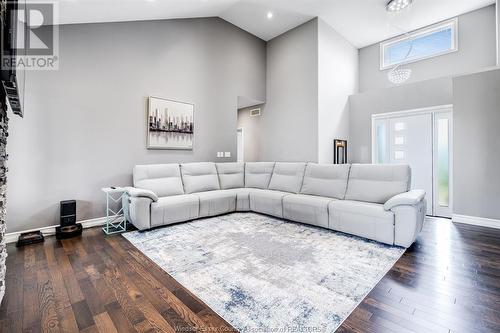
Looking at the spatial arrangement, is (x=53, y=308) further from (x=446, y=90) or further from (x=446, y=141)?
(x=446, y=90)

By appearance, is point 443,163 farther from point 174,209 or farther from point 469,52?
point 174,209

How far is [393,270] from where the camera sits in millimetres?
2223

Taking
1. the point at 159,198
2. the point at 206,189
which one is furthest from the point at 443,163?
the point at 159,198

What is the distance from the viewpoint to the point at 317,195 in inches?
156

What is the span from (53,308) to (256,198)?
3.19 m

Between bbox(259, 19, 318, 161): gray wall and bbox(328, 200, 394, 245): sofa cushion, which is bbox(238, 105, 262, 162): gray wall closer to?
bbox(259, 19, 318, 161): gray wall

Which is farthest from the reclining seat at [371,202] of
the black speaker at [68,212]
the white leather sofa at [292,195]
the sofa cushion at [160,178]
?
the black speaker at [68,212]

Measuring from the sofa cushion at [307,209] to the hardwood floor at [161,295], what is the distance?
1125 millimetres

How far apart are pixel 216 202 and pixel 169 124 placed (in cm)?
172

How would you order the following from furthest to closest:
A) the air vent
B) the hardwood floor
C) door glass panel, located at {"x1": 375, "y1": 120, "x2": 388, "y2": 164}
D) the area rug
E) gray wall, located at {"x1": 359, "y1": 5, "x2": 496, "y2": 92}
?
the air vent
door glass panel, located at {"x1": 375, "y1": 120, "x2": 388, "y2": 164}
gray wall, located at {"x1": 359, "y1": 5, "x2": 496, "y2": 92}
the area rug
the hardwood floor

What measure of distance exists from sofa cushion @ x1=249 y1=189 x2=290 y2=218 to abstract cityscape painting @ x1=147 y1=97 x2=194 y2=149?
1666mm

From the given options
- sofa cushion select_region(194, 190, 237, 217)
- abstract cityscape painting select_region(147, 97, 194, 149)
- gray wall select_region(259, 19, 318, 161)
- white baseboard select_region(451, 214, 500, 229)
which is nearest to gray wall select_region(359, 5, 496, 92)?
gray wall select_region(259, 19, 318, 161)

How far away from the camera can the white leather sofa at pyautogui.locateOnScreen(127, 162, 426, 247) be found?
2.89 meters

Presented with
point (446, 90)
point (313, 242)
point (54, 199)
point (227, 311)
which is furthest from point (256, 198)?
point (446, 90)
